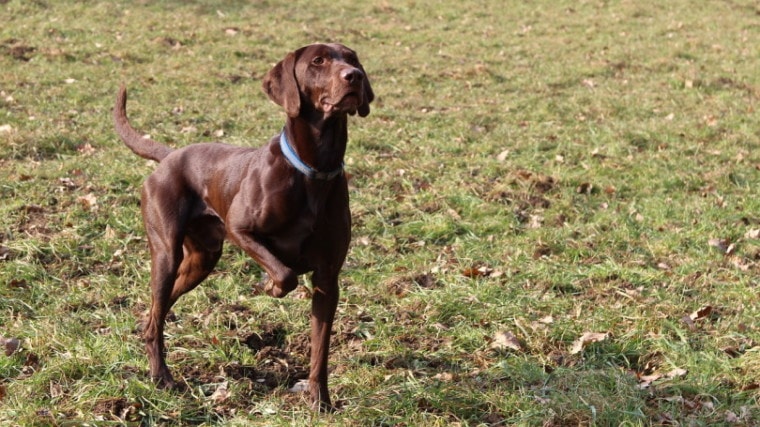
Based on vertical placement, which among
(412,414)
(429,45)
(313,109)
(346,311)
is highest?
(313,109)

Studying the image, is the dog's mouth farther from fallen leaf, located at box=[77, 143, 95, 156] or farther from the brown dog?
fallen leaf, located at box=[77, 143, 95, 156]

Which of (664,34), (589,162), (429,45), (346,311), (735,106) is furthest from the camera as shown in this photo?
(664,34)

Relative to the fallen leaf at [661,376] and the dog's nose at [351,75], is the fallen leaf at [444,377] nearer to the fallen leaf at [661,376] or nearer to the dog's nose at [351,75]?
the fallen leaf at [661,376]

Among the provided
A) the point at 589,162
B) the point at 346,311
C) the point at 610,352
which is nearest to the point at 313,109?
the point at 346,311

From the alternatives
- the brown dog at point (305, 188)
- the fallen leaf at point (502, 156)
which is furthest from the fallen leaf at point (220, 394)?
the fallen leaf at point (502, 156)

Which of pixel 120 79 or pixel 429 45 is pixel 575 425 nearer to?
pixel 120 79

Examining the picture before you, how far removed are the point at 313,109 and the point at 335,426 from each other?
1349mm

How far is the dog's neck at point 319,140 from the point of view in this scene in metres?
3.77

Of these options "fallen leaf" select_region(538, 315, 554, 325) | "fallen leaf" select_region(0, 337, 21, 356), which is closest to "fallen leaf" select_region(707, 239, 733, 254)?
"fallen leaf" select_region(538, 315, 554, 325)

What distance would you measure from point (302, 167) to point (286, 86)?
0.37m

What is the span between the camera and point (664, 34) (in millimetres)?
15031

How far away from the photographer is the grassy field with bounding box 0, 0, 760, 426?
412 cm

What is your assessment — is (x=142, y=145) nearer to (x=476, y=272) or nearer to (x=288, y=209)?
(x=288, y=209)

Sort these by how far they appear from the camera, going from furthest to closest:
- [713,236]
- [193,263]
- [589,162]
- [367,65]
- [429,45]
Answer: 1. [429,45]
2. [367,65]
3. [589,162]
4. [713,236]
5. [193,263]
